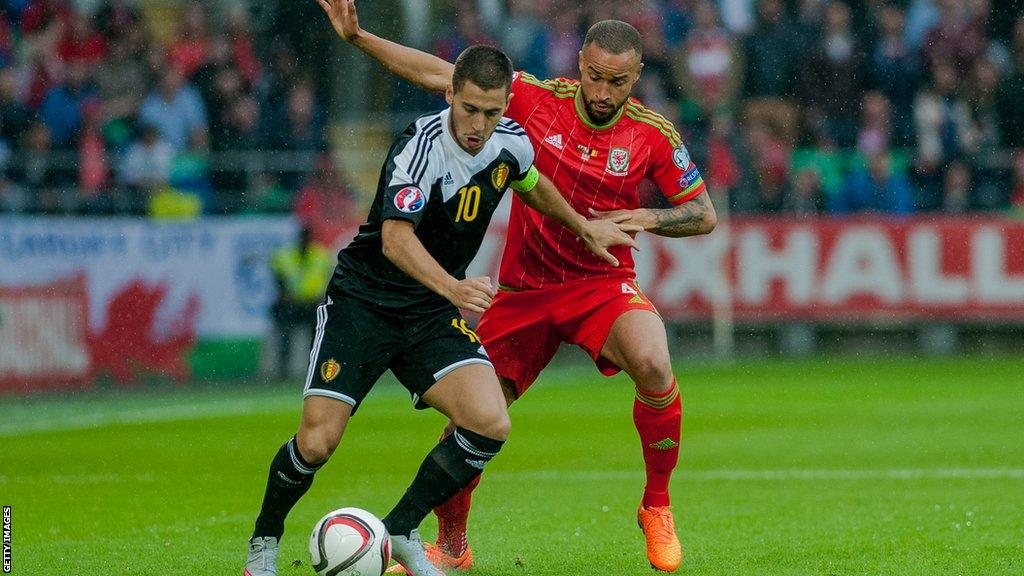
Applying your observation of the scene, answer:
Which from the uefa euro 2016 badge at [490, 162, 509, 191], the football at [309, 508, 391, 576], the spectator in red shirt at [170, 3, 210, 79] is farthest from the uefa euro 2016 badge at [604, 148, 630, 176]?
the spectator in red shirt at [170, 3, 210, 79]

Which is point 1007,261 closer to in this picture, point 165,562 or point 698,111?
point 698,111

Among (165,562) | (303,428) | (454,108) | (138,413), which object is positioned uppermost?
(454,108)

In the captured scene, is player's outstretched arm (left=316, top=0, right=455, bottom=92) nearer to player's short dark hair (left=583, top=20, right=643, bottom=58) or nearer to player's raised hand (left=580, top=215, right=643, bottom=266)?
player's short dark hair (left=583, top=20, right=643, bottom=58)

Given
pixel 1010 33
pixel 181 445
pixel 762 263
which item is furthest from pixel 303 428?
pixel 1010 33

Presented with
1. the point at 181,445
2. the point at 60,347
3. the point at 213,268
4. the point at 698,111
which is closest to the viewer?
the point at 181,445

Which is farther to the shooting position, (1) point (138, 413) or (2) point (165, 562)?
(1) point (138, 413)

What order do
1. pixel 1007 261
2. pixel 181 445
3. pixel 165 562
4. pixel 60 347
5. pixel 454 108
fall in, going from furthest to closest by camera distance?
1. pixel 1007 261
2. pixel 60 347
3. pixel 181 445
4. pixel 165 562
5. pixel 454 108

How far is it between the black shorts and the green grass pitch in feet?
3.11

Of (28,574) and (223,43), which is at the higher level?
(223,43)

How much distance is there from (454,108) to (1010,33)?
1547 cm

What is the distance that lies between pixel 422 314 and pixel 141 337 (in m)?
9.67

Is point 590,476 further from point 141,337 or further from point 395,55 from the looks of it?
point 141,337

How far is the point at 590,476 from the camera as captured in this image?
396 inches

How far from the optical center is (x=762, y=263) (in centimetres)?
1834
